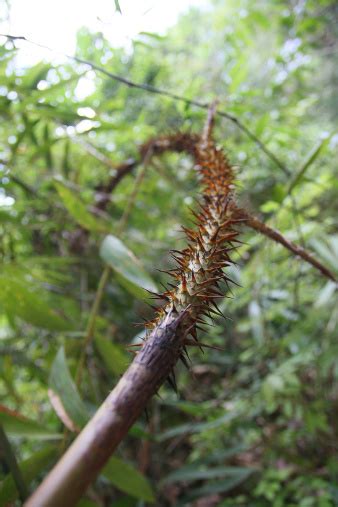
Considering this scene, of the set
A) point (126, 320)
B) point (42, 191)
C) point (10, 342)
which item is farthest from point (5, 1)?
point (126, 320)

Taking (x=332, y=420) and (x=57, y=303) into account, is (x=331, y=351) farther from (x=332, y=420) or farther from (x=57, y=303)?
(x=57, y=303)

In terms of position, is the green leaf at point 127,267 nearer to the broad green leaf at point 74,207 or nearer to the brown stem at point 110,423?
the broad green leaf at point 74,207

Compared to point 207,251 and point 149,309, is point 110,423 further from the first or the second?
point 149,309

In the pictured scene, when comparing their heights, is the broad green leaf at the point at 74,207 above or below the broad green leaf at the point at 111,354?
above

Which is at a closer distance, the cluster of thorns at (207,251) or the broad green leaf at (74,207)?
the cluster of thorns at (207,251)

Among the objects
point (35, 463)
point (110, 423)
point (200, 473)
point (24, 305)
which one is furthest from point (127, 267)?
point (200, 473)

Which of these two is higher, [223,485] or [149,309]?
[149,309]

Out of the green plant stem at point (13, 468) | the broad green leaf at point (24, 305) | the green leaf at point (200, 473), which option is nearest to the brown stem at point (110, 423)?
the green plant stem at point (13, 468)
